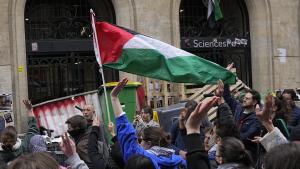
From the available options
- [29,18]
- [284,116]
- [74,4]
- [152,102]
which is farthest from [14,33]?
[284,116]

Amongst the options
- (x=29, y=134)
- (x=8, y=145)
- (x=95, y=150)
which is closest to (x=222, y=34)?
(x=29, y=134)

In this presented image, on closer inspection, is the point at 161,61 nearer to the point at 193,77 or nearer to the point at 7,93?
the point at 193,77

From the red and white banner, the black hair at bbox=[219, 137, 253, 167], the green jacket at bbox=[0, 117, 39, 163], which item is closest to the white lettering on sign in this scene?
the red and white banner

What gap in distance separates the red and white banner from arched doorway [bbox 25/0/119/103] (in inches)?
156

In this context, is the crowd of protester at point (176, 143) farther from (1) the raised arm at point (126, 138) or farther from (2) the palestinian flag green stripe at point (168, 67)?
(2) the palestinian flag green stripe at point (168, 67)

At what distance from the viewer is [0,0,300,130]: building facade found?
603 inches

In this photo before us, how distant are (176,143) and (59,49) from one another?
939cm

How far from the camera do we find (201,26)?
62.7ft

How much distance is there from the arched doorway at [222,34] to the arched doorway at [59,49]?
3.00 m

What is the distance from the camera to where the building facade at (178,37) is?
50.3 ft

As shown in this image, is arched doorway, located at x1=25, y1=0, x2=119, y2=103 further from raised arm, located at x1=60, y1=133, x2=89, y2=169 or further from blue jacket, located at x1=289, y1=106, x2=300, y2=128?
raised arm, located at x1=60, y1=133, x2=89, y2=169

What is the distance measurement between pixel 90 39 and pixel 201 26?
4.34 m

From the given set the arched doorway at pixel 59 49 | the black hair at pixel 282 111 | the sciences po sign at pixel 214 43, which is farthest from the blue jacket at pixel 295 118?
the sciences po sign at pixel 214 43

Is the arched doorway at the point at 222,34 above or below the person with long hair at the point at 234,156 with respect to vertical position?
above
